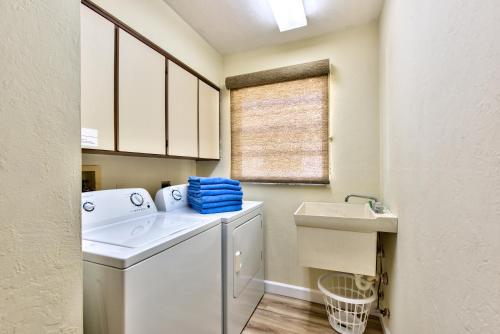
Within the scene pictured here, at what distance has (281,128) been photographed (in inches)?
83.4

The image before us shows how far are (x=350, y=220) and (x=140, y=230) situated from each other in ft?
4.09

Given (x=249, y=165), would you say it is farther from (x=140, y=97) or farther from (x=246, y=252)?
(x=140, y=97)

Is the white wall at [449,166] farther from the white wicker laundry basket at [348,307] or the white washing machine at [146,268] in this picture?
the white washing machine at [146,268]

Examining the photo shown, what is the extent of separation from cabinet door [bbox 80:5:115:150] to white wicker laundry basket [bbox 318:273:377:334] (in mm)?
1813

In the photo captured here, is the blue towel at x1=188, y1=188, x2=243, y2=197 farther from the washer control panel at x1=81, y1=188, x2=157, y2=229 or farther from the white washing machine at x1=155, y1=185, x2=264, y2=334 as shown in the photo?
the washer control panel at x1=81, y1=188, x2=157, y2=229

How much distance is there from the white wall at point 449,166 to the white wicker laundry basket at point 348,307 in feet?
1.40

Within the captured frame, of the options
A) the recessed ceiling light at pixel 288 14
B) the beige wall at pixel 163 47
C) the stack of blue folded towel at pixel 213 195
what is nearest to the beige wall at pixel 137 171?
the beige wall at pixel 163 47

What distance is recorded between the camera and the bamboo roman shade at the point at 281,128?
2.01 meters

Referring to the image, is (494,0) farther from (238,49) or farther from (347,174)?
(238,49)

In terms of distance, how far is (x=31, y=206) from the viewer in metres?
0.46

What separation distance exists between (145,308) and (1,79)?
858 millimetres

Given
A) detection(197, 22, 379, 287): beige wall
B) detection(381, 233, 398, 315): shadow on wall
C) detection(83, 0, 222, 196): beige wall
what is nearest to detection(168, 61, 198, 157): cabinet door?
detection(83, 0, 222, 196): beige wall

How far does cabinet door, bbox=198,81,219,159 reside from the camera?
205 cm

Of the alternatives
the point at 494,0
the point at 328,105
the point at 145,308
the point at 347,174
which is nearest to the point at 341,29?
the point at 328,105
